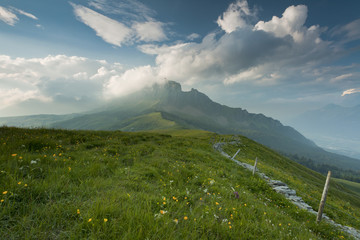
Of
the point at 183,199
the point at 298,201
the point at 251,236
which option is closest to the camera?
the point at 251,236

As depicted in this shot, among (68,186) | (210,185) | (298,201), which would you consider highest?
(68,186)

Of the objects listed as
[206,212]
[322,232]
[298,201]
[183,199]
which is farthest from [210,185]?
[298,201]

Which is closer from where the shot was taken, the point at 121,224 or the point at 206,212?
the point at 121,224

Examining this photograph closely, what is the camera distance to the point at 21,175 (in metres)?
4.31

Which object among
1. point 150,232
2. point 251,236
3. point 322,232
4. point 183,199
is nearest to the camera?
point 150,232

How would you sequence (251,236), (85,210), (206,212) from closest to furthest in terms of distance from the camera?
(85,210)
(251,236)
(206,212)

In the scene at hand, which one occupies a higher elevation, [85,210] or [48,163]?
[85,210]

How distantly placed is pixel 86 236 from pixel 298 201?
1180cm

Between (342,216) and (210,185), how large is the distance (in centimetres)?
1040

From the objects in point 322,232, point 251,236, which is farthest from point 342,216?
point 251,236

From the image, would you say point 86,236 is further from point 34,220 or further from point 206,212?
point 206,212

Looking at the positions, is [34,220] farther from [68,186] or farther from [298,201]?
[298,201]

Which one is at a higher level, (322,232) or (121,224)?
(121,224)

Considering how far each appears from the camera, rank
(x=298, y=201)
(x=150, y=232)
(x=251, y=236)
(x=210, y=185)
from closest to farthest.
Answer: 1. (x=150, y=232)
2. (x=251, y=236)
3. (x=210, y=185)
4. (x=298, y=201)
